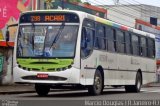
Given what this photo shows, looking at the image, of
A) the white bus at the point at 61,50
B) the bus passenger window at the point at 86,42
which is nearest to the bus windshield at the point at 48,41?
the white bus at the point at 61,50

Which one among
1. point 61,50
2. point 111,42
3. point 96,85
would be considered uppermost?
point 111,42

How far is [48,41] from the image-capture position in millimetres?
19844

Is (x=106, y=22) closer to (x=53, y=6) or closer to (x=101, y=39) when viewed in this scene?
(x=101, y=39)

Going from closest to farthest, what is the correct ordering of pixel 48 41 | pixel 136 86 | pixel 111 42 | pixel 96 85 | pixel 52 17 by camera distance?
pixel 48 41 → pixel 52 17 → pixel 96 85 → pixel 111 42 → pixel 136 86

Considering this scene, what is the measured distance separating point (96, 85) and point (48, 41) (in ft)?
9.57

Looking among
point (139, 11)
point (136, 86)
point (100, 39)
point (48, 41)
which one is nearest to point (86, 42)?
point (48, 41)

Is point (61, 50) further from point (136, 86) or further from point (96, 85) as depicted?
point (136, 86)

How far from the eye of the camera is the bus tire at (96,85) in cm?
2112

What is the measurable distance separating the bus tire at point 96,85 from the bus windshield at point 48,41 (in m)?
2.08

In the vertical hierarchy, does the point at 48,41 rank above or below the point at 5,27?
below

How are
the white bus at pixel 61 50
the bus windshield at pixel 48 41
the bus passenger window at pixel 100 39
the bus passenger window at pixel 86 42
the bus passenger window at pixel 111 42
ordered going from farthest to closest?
the bus passenger window at pixel 111 42
the bus passenger window at pixel 100 39
the bus passenger window at pixel 86 42
the bus windshield at pixel 48 41
the white bus at pixel 61 50

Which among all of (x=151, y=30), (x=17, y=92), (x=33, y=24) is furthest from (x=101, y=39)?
(x=151, y=30)

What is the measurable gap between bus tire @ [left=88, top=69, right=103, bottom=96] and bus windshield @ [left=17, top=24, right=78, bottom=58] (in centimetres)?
208

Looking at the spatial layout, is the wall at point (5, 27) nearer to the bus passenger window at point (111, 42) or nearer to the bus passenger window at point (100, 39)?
the bus passenger window at point (111, 42)
